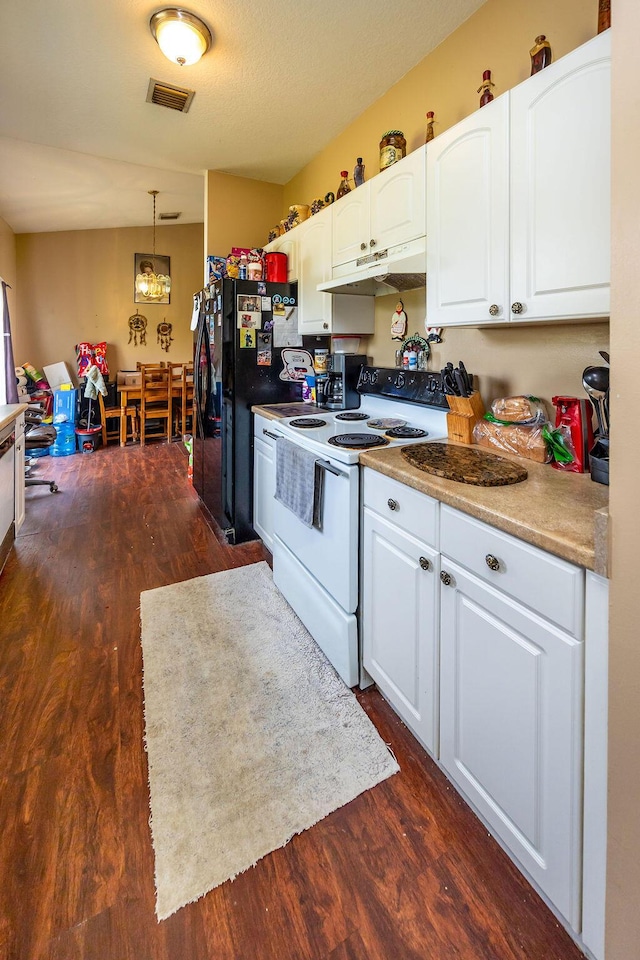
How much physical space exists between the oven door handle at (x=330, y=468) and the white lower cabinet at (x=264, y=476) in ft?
2.26

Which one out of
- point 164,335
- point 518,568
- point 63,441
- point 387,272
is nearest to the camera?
point 518,568

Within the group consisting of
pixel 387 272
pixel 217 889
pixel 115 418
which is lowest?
pixel 217 889

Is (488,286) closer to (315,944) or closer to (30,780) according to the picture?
(315,944)

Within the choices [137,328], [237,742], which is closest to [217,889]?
[237,742]

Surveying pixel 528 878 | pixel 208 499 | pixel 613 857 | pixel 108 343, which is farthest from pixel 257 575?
pixel 108 343

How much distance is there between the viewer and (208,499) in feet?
11.5

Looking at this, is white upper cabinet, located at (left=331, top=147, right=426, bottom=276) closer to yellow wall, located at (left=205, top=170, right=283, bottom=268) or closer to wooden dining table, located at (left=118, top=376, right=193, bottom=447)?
yellow wall, located at (left=205, top=170, right=283, bottom=268)

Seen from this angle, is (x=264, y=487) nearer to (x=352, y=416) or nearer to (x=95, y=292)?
(x=352, y=416)

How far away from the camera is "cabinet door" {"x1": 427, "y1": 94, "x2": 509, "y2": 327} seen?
54.6 inches

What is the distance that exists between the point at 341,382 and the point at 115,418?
4670 millimetres

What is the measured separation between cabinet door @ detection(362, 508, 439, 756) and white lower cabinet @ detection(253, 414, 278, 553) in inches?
40.9

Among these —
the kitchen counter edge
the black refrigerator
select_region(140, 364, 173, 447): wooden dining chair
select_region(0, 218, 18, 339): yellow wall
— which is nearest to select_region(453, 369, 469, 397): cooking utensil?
the black refrigerator

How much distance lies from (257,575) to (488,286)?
74.7 inches

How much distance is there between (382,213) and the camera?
6.51ft
